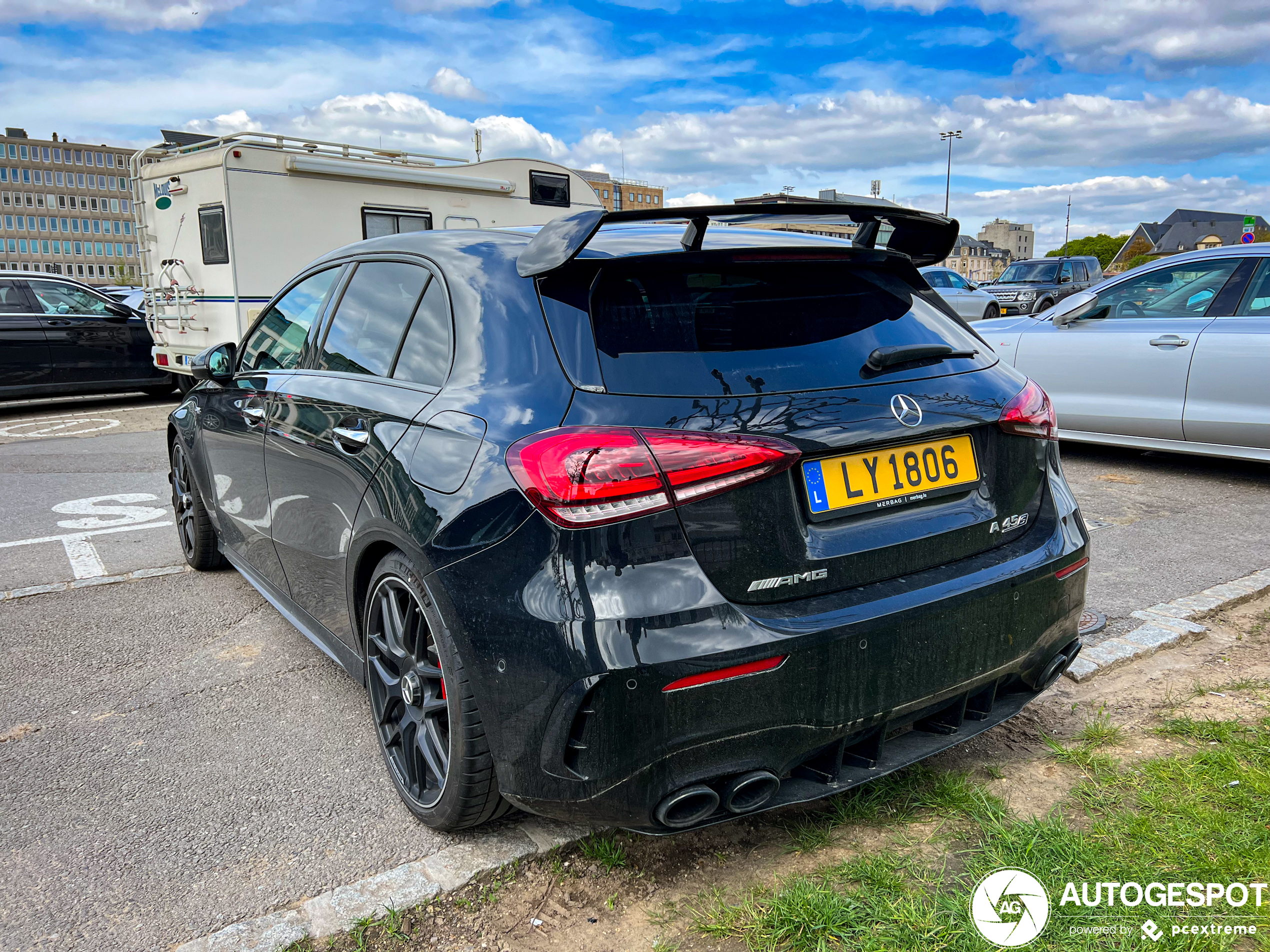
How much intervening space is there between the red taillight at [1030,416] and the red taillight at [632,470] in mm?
812

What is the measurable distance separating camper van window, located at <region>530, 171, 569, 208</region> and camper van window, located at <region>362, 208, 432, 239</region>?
1641 mm

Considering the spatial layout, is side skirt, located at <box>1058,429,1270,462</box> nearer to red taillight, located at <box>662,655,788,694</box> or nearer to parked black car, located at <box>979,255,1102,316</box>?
red taillight, located at <box>662,655,788,694</box>

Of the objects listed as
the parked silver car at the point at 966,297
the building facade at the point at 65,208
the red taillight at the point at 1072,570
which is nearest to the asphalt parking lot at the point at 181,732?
the red taillight at the point at 1072,570

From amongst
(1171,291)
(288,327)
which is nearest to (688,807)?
(288,327)

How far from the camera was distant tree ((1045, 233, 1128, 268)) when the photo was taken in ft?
442

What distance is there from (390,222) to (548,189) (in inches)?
98.4

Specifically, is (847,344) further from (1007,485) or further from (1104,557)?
(1104,557)

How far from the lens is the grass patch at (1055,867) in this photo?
2.02 metres

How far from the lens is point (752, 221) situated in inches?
111

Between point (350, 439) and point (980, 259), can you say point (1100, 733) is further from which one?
point (980, 259)

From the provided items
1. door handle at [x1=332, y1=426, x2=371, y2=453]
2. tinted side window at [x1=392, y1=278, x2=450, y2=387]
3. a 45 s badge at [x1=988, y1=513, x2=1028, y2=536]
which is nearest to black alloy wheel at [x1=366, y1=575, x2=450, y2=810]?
door handle at [x1=332, y1=426, x2=371, y2=453]

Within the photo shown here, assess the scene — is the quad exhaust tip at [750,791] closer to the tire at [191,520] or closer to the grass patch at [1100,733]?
the grass patch at [1100,733]

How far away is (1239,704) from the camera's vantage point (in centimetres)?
310

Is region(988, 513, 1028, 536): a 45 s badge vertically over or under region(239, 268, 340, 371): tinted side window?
under
